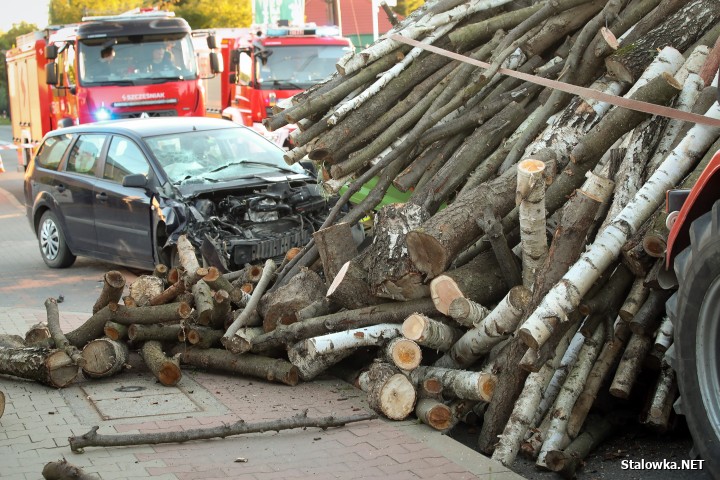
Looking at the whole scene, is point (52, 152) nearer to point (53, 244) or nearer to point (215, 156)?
point (53, 244)

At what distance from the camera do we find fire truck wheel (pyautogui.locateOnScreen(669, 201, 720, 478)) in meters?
5.11

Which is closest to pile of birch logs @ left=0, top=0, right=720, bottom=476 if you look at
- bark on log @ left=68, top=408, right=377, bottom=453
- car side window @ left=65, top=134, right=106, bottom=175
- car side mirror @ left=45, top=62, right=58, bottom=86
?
bark on log @ left=68, top=408, right=377, bottom=453

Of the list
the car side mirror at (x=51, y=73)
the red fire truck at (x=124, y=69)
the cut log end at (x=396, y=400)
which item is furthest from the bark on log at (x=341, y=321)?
the car side mirror at (x=51, y=73)

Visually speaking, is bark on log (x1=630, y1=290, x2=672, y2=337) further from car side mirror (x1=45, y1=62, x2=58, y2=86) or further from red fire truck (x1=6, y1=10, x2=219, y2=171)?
car side mirror (x1=45, y1=62, x2=58, y2=86)

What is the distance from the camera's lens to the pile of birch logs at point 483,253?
643 cm

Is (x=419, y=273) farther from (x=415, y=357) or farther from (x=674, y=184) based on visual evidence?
(x=674, y=184)

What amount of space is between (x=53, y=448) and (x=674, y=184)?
4060 mm

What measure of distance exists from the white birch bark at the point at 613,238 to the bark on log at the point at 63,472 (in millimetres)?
2527

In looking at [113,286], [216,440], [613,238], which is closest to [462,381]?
[613,238]

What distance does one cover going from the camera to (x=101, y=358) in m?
7.98

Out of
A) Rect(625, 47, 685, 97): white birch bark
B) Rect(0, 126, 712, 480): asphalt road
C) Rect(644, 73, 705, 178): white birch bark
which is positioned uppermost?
Rect(625, 47, 685, 97): white birch bark

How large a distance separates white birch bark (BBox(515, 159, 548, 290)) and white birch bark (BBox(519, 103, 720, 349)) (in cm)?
42

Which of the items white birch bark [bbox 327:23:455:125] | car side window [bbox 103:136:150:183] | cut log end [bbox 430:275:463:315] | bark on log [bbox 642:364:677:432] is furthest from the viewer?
car side window [bbox 103:136:150:183]

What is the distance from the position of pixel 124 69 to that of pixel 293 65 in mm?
3647
